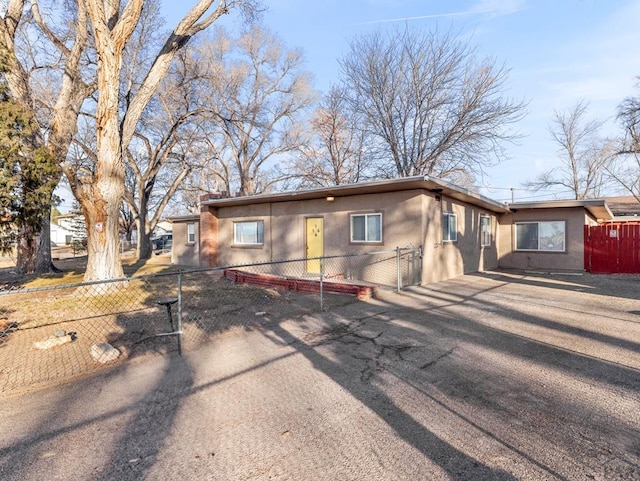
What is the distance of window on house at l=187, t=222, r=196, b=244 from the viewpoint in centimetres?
→ 1872

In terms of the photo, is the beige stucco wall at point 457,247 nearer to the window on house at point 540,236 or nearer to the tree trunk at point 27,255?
the window on house at point 540,236

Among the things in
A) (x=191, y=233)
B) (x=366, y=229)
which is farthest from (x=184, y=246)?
(x=366, y=229)

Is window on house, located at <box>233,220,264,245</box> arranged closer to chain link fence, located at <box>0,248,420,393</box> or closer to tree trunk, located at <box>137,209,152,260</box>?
chain link fence, located at <box>0,248,420,393</box>

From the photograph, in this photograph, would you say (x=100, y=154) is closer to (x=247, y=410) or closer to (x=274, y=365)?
(x=274, y=365)

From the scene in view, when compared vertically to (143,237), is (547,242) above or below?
below

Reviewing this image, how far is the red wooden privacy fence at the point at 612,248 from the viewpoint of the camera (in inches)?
545

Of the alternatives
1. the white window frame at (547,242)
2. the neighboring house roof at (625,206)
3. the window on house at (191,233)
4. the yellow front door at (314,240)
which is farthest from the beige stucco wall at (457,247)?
the neighboring house roof at (625,206)

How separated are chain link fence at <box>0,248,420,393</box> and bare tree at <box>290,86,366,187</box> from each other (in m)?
14.6

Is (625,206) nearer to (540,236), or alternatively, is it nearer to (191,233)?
(540,236)

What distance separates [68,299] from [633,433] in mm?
10090

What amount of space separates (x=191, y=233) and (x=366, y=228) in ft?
36.8

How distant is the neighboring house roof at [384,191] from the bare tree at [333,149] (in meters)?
11.5

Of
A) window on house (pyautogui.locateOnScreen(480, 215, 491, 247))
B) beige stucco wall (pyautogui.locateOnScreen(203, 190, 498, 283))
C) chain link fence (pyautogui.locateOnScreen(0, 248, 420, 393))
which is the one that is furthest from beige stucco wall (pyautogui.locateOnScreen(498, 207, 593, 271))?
chain link fence (pyautogui.locateOnScreen(0, 248, 420, 393))

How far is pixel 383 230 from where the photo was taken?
11.0 m
